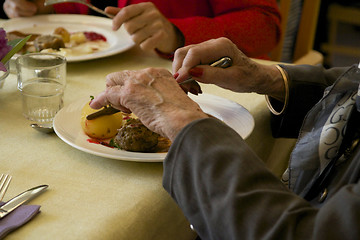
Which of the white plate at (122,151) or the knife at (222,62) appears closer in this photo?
the white plate at (122,151)

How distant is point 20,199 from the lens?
0.63 metres

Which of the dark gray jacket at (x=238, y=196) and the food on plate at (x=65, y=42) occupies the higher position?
the dark gray jacket at (x=238, y=196)

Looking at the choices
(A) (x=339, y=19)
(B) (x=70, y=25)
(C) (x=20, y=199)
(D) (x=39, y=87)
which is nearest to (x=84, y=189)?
(C) (x=20, y=199)

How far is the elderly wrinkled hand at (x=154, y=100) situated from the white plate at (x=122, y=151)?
0.24ft

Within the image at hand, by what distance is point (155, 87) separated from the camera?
2.34ft

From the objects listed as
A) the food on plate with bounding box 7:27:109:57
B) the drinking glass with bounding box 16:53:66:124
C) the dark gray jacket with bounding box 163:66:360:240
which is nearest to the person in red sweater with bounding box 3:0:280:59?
the food on plate with bounding box 7:27:109:57

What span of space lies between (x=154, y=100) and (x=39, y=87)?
368 millimetres

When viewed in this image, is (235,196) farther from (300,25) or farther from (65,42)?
(300,25)

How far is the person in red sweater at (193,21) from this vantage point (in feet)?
4.32

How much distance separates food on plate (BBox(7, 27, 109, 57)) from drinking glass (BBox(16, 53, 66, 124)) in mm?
299

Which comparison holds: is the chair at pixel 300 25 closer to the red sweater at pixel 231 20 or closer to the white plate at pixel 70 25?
the red sweater at pixel 231 20

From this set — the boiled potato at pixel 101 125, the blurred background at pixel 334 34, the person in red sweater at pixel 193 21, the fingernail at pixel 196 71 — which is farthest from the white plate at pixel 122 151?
the blurred background at pixel 334 34

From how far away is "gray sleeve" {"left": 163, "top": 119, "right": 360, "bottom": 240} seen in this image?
0.52 meters

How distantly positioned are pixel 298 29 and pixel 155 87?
4.23 ft
